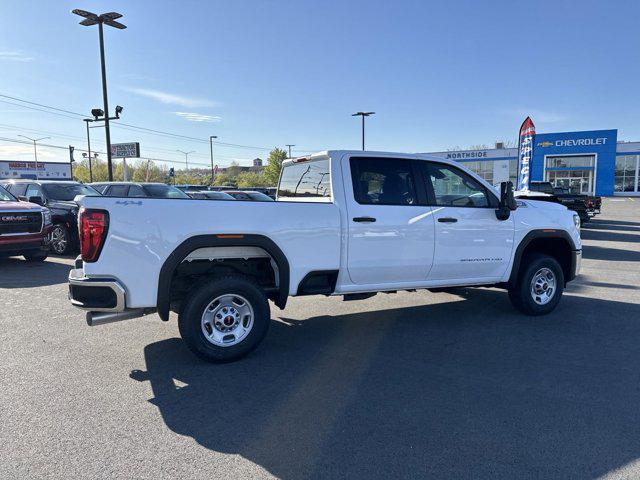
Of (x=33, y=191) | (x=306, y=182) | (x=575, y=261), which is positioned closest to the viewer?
(x=306, y=182)

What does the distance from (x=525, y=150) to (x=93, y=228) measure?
22028 millimetres

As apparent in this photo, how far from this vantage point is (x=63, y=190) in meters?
12.5

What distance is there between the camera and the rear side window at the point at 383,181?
17.1 feet

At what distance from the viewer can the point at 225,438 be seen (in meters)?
3.27

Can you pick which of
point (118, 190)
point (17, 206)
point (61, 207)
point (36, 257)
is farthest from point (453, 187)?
point (118, 190)

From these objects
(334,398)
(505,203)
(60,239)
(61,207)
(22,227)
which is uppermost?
(505,203)

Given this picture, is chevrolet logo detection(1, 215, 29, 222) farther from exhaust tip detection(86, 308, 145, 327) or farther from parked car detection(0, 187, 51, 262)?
exhaust tip detection(86, 308, 145, 327)

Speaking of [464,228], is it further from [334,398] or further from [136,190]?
[136,190]

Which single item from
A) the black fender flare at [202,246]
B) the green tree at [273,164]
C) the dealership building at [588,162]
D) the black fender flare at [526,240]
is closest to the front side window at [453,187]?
the black fender flare at [526,240]

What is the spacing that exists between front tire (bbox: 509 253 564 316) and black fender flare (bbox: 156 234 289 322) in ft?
10.9

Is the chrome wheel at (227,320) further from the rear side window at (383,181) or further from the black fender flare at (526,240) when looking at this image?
the black fender flare at (526,240)

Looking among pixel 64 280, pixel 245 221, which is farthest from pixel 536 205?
pixel 64 280

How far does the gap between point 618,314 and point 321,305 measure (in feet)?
13.1

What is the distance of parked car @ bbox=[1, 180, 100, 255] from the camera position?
11.4 metres
